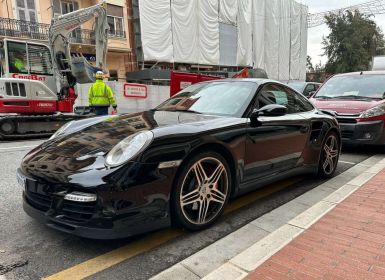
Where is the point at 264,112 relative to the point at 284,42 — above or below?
below

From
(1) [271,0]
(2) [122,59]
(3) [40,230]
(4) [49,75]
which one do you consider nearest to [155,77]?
(2) [122,59]

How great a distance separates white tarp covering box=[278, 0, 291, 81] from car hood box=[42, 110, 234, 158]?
1260 inches

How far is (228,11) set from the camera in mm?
27328

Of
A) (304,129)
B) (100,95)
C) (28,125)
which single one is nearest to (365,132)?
(304,129)

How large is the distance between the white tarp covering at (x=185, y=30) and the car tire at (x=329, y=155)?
20.0 m

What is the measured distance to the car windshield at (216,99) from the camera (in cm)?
354

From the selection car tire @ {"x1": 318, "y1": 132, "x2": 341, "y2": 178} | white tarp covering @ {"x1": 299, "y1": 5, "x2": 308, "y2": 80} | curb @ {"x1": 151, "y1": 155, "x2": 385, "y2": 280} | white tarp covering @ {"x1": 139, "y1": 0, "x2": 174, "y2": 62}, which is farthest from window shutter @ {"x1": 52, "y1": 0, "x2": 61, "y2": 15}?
white tarp covering @ {"x1": 299, "y1": 5, "x2": 308, "y2": 80}

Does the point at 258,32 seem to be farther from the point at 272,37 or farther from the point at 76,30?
the point at 76,30

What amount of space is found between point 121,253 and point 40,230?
84cm

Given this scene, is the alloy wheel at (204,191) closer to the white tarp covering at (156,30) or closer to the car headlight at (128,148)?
the car headlight at (128,148)

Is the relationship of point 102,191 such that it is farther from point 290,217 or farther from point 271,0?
point 271,0

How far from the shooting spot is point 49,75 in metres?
9.84

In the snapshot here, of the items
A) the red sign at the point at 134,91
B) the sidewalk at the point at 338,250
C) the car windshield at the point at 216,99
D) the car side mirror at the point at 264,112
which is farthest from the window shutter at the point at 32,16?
the sidewalk at the point at 338,250

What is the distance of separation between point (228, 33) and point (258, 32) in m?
4.29
